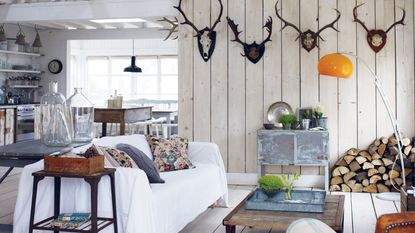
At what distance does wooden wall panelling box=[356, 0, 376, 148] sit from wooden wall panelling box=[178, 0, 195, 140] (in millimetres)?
2039

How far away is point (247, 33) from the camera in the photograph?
253 inches

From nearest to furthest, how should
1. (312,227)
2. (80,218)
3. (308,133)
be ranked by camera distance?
1. (312,227)
2. (80,218)
3. (308,133)

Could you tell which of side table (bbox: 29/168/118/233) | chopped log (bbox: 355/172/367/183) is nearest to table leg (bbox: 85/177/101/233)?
side table (bbox: 29/168/118/233)

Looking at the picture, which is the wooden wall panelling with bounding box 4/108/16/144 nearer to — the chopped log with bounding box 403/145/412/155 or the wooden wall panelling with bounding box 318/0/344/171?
the wooden wall panelling with bounding box 318/0/344/171

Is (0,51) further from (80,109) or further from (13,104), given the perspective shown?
(80,109)

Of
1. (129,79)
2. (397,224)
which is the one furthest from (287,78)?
(129,79)

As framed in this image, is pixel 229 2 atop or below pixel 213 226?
atop

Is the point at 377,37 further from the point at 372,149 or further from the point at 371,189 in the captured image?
the point at 371,189

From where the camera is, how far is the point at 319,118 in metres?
6.01

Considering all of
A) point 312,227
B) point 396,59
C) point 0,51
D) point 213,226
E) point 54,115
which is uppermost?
point 0,51

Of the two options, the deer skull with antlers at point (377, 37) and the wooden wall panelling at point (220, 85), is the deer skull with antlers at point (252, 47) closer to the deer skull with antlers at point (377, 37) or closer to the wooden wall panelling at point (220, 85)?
the wooden wall panelling at point (220, 85)

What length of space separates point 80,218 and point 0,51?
313 inches

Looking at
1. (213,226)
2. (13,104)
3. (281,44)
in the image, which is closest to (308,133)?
(281,44)

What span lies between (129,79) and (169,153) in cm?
1056
